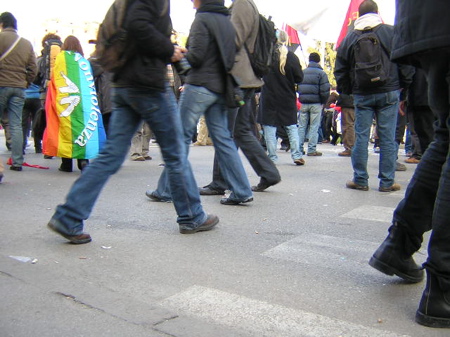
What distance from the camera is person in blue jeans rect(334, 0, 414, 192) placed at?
6.64 metres

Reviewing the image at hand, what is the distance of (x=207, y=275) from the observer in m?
3.61

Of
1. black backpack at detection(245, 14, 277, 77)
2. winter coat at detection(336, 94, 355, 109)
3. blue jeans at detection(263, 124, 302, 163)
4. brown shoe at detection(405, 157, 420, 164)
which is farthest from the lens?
winter coat at detection(336, 94, 355, 109)

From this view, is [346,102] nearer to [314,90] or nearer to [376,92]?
[314,90]

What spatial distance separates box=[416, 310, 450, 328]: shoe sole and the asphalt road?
0.04 m

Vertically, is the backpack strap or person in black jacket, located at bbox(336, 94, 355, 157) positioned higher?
the backpack strap

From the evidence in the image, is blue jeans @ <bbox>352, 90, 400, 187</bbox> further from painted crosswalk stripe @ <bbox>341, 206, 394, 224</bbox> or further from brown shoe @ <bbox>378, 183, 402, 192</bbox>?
painted crosswalk stripe @ <bbox>341, 206, 394, 224</bbox>

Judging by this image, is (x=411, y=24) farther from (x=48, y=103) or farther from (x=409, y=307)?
(x=48, y=103)

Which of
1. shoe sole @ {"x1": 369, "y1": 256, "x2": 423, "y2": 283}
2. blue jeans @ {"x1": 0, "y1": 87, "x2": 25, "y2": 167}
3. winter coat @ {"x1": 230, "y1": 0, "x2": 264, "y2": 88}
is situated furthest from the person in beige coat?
shoe sole @ {"x1": 369, "y1": 256, "x2": 423, "y2": 283}

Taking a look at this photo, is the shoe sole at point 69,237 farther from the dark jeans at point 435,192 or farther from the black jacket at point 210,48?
the dark jeans at point 435,192

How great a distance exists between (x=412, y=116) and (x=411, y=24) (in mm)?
4768

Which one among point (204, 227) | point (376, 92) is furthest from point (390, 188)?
point (204, 227)

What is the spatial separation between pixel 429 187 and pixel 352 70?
13.0 feet

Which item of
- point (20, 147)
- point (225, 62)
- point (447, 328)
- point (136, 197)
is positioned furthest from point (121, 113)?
point (20, 147)

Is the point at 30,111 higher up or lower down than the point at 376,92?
lower down
